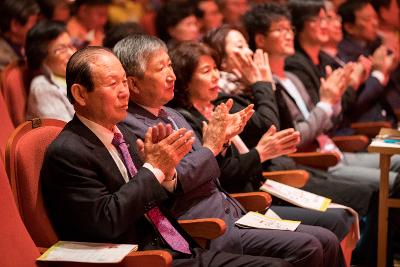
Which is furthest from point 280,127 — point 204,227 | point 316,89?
point 204,227

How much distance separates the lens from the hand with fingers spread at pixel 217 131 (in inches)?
97.7

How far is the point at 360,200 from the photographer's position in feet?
10.7

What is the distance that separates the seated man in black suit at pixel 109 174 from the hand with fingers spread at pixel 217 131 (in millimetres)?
259

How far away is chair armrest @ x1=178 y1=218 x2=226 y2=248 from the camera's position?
2.27m

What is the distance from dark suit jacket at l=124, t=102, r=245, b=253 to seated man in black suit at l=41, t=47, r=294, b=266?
96 mm

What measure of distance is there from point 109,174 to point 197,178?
0.39 meters

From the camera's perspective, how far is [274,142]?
2865 mm

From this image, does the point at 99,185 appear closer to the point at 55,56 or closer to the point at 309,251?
the point at 309,251

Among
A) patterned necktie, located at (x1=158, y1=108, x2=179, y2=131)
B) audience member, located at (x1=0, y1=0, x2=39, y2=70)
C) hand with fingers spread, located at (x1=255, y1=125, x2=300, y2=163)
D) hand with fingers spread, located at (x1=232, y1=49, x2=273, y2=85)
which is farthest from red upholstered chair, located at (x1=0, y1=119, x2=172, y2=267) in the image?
audience member, located at (x1=0, y1=0, x2=39, y2=70)

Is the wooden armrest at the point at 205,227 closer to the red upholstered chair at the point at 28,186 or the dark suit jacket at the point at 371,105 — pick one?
the red upholstered chair at the point at 28,186

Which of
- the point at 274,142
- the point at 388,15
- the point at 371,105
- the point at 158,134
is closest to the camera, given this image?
the point at 158,134

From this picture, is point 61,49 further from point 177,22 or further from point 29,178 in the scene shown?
point 29,178

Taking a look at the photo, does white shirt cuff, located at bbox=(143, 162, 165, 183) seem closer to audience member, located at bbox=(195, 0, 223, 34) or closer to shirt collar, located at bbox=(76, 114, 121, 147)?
shirt collar, located at bbox=(76, 114, 121, 147)

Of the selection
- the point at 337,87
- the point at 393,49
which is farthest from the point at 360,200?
the point at 393,49
